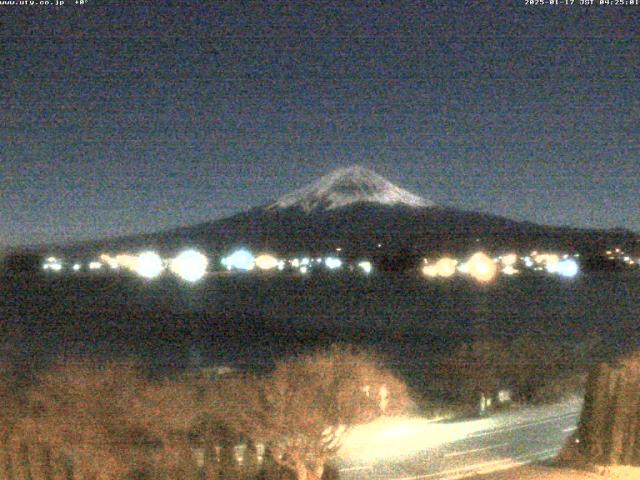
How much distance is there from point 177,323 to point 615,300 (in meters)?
18.1

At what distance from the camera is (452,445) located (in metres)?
12.7

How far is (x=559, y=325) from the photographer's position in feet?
111

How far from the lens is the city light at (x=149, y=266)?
6033 cm

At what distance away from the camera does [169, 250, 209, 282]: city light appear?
198 ft

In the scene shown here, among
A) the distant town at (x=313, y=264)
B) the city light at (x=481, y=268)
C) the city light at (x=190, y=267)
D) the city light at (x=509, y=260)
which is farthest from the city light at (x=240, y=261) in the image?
the city light at (x=509, y=260)

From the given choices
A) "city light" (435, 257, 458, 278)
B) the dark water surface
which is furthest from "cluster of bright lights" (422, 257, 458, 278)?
the dark water surface

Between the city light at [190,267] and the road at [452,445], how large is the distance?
151 ft

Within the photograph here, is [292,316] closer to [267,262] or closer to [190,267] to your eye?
[267,262]

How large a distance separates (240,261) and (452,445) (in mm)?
50352

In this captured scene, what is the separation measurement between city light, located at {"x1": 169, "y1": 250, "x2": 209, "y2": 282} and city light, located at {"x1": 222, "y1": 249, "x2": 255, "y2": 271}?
53.5 inches

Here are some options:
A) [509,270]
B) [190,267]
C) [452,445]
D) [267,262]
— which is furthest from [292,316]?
[452,445]

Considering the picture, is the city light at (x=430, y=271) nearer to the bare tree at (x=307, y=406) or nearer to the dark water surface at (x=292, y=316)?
the dark water surface at (x=292, y=316)

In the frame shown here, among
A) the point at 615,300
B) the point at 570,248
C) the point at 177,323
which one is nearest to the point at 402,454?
the point at 177,323

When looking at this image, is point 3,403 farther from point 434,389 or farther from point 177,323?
point 177,323
